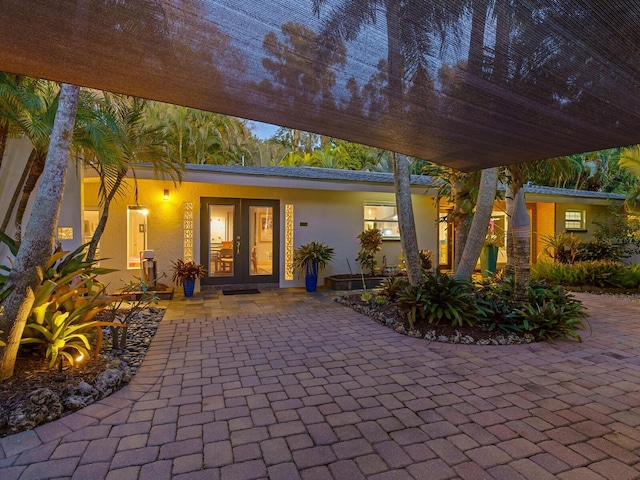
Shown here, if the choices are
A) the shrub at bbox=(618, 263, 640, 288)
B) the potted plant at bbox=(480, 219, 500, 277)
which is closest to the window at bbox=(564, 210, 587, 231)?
the potted plant at bbox=(480, 219, 500, 277)

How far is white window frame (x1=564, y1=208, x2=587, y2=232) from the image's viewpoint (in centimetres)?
1290

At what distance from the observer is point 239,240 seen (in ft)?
29.9

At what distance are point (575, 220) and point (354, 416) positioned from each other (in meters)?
13.5

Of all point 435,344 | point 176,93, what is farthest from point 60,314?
point 435,344

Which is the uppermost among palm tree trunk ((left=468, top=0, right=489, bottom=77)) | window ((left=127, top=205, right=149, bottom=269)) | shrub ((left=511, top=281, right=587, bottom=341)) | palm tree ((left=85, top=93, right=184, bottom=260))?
palm tree ((left=85, top=93, right=184, bottom=260))

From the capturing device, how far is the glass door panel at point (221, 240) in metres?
8.98

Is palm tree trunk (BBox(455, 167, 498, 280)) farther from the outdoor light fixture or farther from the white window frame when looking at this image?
the white window frame

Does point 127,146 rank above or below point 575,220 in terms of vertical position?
above

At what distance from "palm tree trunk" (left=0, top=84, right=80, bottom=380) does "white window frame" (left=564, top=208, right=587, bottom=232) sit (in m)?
14.3

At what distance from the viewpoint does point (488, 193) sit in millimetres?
5781

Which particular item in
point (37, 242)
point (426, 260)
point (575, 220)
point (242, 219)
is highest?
point (575, 220)

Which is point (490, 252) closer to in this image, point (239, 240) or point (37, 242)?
point (239, 240)

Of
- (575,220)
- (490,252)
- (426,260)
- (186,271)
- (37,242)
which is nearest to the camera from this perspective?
(37,242)

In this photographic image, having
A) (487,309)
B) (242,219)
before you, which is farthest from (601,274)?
(242,219)
